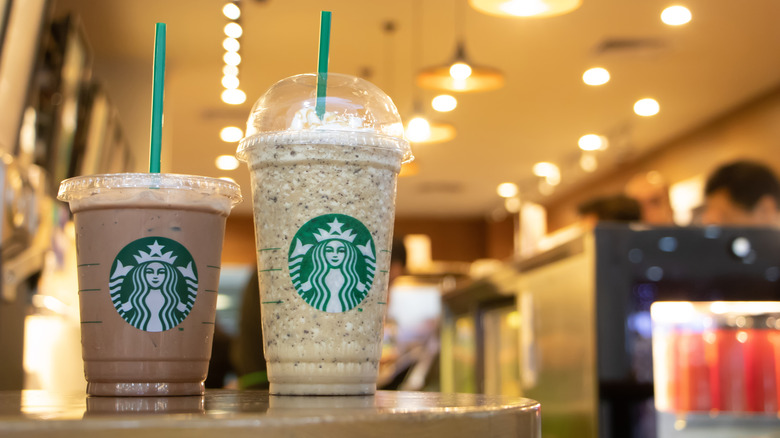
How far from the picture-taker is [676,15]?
530 cm

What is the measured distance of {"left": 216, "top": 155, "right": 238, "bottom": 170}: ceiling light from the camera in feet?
31.1

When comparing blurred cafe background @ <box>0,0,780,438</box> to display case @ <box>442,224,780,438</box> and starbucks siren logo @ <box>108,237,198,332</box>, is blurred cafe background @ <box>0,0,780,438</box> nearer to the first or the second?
display case @ <box>442,224,780,438</box>

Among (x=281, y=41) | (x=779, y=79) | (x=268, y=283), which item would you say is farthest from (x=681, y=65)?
(x=268, y=283)

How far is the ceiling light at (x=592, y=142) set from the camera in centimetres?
858

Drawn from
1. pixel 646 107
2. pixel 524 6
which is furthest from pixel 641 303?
pixel 646 107

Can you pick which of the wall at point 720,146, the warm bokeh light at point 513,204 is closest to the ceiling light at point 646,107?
the wall at point 720,146

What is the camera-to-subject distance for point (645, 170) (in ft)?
30.5

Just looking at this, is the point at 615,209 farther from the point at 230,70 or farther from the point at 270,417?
the point at 230,70

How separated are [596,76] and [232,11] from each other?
2.82 m

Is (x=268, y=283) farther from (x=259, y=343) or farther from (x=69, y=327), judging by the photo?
(x=69, y=327)

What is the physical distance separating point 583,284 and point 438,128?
3.45 meters

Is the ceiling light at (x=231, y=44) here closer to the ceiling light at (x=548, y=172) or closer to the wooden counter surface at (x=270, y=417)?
the ceiling light at (x=548, y=172)

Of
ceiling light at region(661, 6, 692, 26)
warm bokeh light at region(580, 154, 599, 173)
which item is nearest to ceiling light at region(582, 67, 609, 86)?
ceiling light at region(661, 6, 692, 26)

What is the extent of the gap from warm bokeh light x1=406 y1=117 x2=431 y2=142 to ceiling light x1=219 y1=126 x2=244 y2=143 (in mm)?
2951
